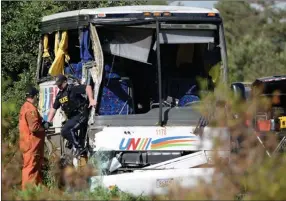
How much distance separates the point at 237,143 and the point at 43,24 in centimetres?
732

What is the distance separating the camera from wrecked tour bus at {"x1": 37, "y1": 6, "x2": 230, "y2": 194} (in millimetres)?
9758

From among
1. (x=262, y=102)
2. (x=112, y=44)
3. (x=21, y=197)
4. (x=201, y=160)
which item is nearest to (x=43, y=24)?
(x=112, y=44)

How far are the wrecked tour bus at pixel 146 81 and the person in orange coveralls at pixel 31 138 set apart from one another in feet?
2.86

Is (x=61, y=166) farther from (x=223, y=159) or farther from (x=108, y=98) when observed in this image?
(x=223, y=159)

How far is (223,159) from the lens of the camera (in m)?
5.87

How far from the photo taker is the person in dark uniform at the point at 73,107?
10.2 metres

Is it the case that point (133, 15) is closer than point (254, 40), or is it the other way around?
point (133, 15)

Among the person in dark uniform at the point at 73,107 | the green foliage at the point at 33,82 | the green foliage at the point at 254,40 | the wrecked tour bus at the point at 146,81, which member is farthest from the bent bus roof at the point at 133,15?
the green foliage at the point at 254,40

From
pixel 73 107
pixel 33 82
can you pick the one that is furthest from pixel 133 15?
pixel 33 82

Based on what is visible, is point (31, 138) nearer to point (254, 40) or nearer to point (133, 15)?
point (133, 15)

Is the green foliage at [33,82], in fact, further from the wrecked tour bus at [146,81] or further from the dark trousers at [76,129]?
the wrecked tour bus at [146,81]

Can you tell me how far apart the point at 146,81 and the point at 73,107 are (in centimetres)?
143

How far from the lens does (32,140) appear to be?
1020cm

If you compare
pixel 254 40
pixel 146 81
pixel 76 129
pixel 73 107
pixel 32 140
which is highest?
pixel 254 40
